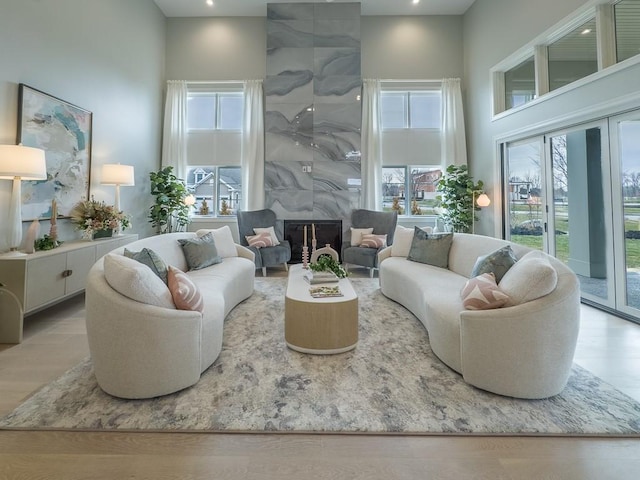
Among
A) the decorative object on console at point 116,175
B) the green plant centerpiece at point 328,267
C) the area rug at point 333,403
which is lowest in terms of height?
the area rug at point 333,403

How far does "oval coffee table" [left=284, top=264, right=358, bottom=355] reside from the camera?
256cm

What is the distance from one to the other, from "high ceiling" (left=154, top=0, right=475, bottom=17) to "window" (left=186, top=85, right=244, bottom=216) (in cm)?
146

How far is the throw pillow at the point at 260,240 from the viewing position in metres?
5.52

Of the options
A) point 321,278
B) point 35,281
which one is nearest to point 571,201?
point 321,278

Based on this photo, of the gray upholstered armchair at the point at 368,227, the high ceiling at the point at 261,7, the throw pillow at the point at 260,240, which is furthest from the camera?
the high ceiling at the point at 261,7

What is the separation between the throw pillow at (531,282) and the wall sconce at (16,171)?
4196 millimetres

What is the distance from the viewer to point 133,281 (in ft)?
6.31

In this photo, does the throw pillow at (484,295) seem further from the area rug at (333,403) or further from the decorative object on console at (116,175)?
the decorative object on console at (116,175)

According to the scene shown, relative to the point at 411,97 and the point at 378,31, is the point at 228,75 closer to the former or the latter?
the point at 378,31

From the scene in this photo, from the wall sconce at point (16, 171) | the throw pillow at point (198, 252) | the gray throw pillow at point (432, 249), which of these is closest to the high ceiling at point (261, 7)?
the wall sconce at point (16, 171)

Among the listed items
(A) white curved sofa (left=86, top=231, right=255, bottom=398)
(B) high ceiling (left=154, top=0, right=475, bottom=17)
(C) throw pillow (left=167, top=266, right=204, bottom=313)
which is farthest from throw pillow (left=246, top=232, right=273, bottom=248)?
(B) high ceiling (left=154, top=0, right=475, bottom=17)

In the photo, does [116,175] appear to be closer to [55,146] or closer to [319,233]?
[55,146]

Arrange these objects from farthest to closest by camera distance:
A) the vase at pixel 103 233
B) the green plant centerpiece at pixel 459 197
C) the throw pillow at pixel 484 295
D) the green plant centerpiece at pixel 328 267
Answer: the green plant centerpiece at pixel 459 197, the vase at pixel 103 233, the green plant centerpiece at pixel 328 267, the throw pillow at pixel 484 295

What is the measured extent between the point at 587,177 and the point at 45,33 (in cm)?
666
